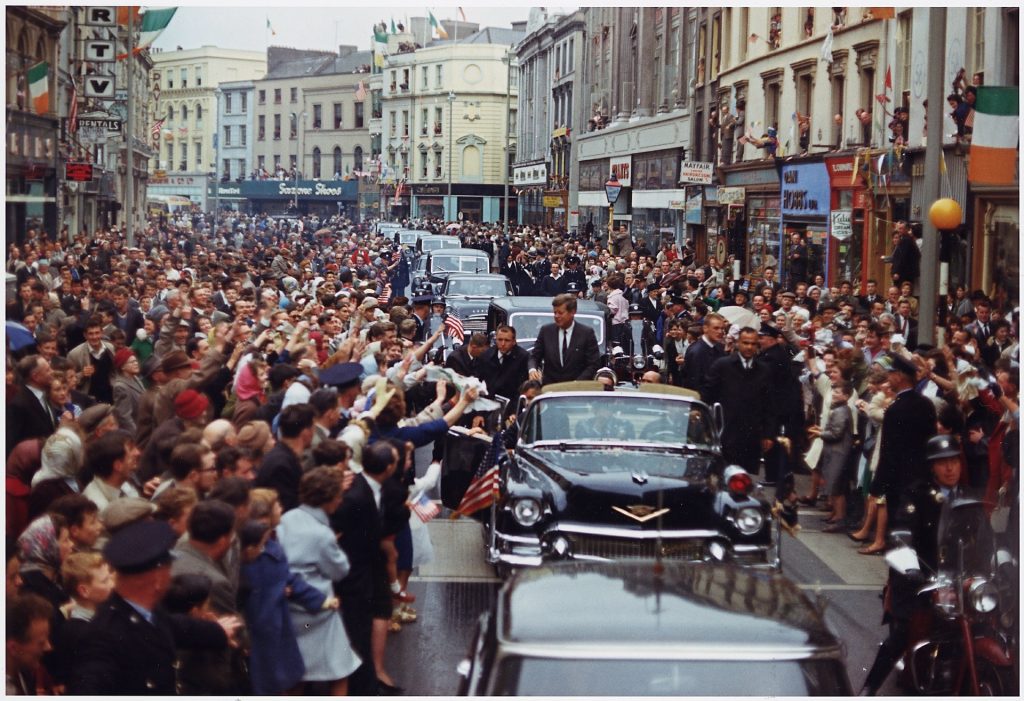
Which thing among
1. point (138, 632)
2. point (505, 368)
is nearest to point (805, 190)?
point (505, 368)

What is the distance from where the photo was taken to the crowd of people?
557 centimetres

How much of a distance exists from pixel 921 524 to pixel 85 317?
959 cm

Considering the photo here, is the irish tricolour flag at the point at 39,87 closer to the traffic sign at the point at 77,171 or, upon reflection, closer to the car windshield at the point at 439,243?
the traffic sign at the point at 77,171

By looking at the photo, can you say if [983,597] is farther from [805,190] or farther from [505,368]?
[805,190]

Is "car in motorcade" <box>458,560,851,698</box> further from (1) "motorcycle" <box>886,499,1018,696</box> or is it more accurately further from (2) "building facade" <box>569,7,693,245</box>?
(2) "building facade" <box>569,7,693,245</box>

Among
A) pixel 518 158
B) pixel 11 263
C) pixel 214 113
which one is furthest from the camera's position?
pixel 518 158

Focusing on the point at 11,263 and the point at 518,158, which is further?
the point at 518,158

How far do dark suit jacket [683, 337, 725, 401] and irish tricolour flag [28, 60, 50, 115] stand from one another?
1979 centimetres

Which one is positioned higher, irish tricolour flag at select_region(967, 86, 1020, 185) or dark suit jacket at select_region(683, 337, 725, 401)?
irish tricolour flag at select_region(967, 86, 1020, 185)

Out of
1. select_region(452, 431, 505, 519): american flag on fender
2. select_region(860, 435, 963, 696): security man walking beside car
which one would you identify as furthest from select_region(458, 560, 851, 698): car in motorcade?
select_region(452, 431, 505, 519): american flag on fender

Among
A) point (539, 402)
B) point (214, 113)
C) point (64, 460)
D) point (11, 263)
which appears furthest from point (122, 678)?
point (214, 113)

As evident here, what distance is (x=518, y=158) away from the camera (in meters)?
84.9

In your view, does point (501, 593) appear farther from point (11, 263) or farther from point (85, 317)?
point (11, 263)

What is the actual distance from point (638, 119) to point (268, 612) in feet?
159
